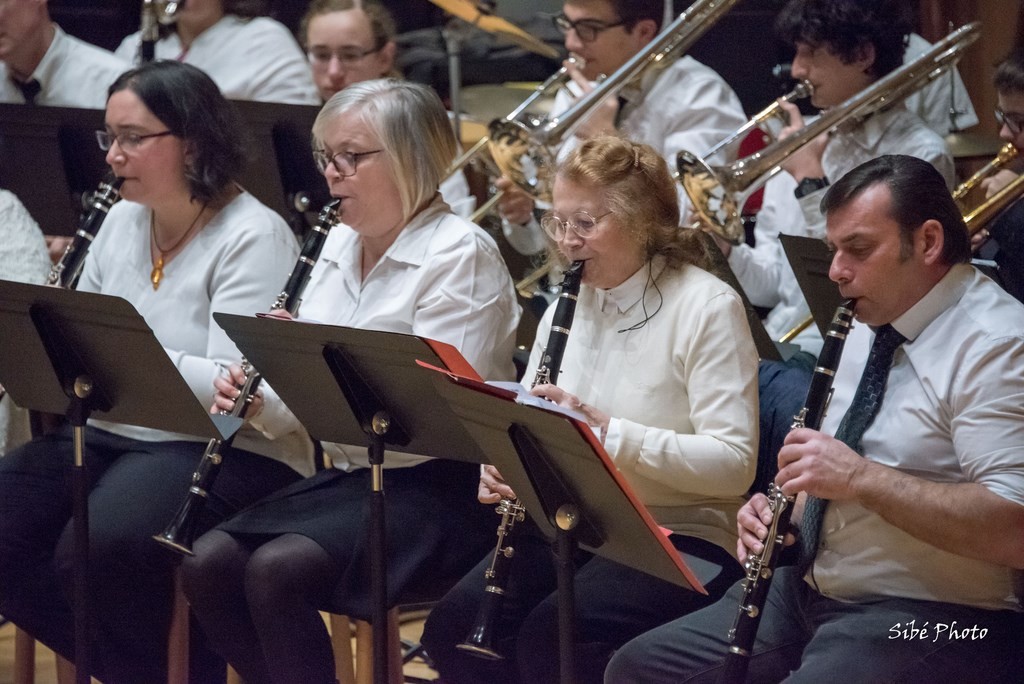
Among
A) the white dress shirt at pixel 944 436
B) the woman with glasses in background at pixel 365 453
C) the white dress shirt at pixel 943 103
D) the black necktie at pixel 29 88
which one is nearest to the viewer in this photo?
the white dress shirt at pixel 944 436

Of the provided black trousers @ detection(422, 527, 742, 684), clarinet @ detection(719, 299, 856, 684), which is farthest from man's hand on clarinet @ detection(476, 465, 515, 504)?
clarinet @ detection(719, 299, 856, 684)

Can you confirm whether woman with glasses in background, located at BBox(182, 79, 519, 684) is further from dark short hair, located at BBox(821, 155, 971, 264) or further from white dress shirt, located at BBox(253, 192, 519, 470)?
dark short hair, located at BBox(821, 155, 971, 264)

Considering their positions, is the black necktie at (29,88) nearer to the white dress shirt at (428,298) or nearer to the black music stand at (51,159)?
the black music stand at (51,159)

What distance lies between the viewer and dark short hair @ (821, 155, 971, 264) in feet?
7.14

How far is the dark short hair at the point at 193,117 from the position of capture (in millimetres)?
3152

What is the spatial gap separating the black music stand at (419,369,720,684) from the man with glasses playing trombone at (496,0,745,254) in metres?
1.72

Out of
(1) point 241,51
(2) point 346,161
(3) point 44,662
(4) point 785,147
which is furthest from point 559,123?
(3) point 44,662

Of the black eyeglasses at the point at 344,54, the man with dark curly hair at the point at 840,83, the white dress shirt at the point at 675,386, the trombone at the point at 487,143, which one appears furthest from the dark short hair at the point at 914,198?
the black eyeglasses at the point at 344,54

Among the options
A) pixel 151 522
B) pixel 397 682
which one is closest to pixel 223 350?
pixel 151 522

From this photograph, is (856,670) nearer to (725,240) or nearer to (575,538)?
(575,538)

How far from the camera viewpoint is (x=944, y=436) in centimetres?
212

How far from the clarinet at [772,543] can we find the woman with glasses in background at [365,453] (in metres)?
0.77

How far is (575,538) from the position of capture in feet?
6.71

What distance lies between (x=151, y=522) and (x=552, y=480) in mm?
1225
